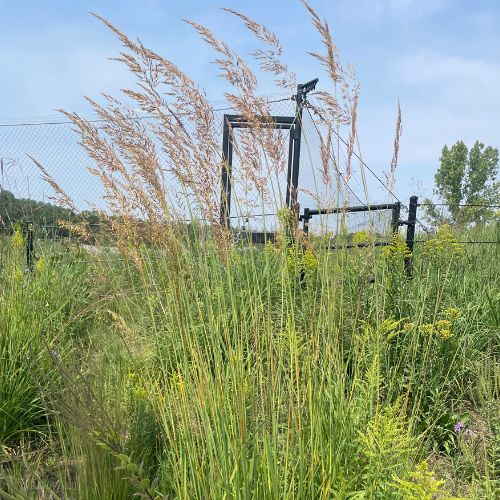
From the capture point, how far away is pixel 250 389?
1.79 m

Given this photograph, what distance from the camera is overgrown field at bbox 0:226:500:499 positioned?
64.9 inches

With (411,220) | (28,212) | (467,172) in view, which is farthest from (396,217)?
(467,172)

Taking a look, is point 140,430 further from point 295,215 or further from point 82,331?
point 82,331

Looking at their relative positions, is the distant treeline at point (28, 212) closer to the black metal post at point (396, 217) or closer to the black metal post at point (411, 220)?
the black metal post at point (396, 217)

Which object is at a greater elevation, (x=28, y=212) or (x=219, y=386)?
(x=28, y=212)

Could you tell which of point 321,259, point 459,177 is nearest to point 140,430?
point 321,259

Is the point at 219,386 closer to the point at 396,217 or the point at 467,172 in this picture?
the point at 396,217

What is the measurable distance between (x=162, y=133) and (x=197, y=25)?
0.37m

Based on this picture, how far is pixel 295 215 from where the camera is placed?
204cm

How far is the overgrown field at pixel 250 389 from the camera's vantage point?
1649 mm

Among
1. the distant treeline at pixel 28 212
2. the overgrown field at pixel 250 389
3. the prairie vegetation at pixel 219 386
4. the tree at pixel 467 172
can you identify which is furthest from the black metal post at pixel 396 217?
the tree at pixel 467 172

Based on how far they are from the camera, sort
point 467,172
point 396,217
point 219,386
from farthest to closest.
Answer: point 467,172, point 396,217, point 219,386

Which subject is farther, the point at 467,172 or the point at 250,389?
the point at 467,172

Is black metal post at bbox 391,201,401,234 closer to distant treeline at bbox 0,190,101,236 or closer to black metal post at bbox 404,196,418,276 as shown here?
black metal post at bbox 404,196,418,276
